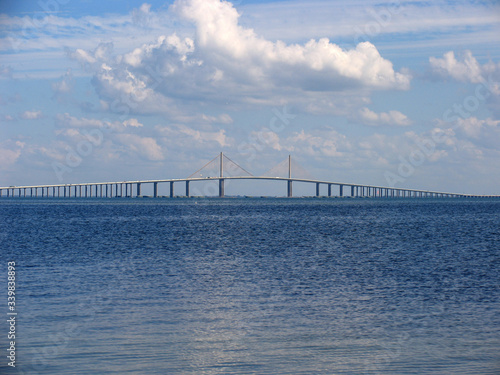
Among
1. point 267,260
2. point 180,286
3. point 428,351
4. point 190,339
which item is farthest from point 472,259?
point 190,339

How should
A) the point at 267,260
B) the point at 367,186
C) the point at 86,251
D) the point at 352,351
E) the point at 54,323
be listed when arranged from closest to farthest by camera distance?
the point at 352,351 < the point at 54,323 < the point at 267,260 < the point at 86,251 < the point at 367,186

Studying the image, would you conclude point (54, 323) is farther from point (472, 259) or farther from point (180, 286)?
point (472, 259)

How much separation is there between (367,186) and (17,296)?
540 ft

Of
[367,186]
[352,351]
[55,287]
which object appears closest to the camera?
[352,351]

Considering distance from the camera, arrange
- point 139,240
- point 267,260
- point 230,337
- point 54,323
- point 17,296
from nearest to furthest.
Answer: point 230,337 < point 54,323 < point 17,296 < point 267,260 < point 139,240

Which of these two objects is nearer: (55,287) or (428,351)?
(428,351)

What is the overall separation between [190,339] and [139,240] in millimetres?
28042

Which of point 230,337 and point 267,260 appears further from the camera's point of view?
point 267,260

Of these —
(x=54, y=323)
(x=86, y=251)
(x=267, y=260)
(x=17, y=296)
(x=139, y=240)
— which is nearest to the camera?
(x=54, y=323)

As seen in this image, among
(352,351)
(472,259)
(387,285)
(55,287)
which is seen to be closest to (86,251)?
(55,287)

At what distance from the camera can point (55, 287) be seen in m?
20.8

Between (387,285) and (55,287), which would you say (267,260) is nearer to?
(387,285)

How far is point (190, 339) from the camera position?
45.8 ft

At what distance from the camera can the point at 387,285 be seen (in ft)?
70.3
